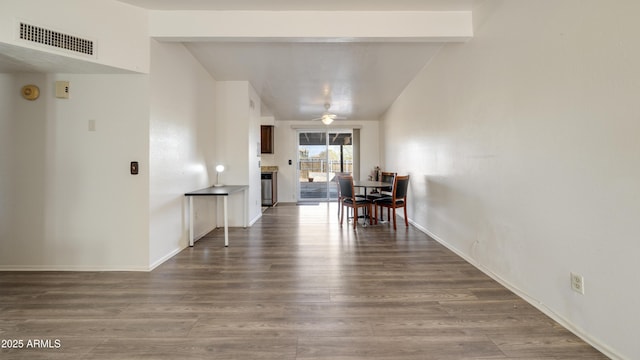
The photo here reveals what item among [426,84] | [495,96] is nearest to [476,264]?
[495,96]

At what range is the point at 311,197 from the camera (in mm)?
8023

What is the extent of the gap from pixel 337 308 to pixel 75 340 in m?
1.63

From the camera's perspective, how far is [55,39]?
2.08 m

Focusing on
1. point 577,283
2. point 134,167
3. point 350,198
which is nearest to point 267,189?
point 350,198

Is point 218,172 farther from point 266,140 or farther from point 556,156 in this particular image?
point 556,156

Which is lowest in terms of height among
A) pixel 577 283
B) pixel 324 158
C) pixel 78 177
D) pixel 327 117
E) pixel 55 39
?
pixel 577 283

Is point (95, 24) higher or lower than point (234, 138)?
higher

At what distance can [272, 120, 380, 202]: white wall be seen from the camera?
24.9 feet

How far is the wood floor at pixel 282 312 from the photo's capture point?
57.7 inches

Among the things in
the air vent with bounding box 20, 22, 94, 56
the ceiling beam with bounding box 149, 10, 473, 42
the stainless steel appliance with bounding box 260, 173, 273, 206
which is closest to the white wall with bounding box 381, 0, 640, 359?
the ceiling beam with bounding box 149, 10, 473, 42

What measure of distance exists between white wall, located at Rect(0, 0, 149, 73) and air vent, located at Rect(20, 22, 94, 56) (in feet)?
0.11

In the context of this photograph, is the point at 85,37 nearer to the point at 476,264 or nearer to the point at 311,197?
the point at 476,264

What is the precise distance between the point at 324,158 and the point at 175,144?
16.9ft

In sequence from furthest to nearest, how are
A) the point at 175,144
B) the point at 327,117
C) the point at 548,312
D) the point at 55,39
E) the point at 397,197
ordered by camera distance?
1. the point at 327,117
2. the point at 397,197
3. the point at 175,144
4. the point at 55,39
5. the point at 548,312
